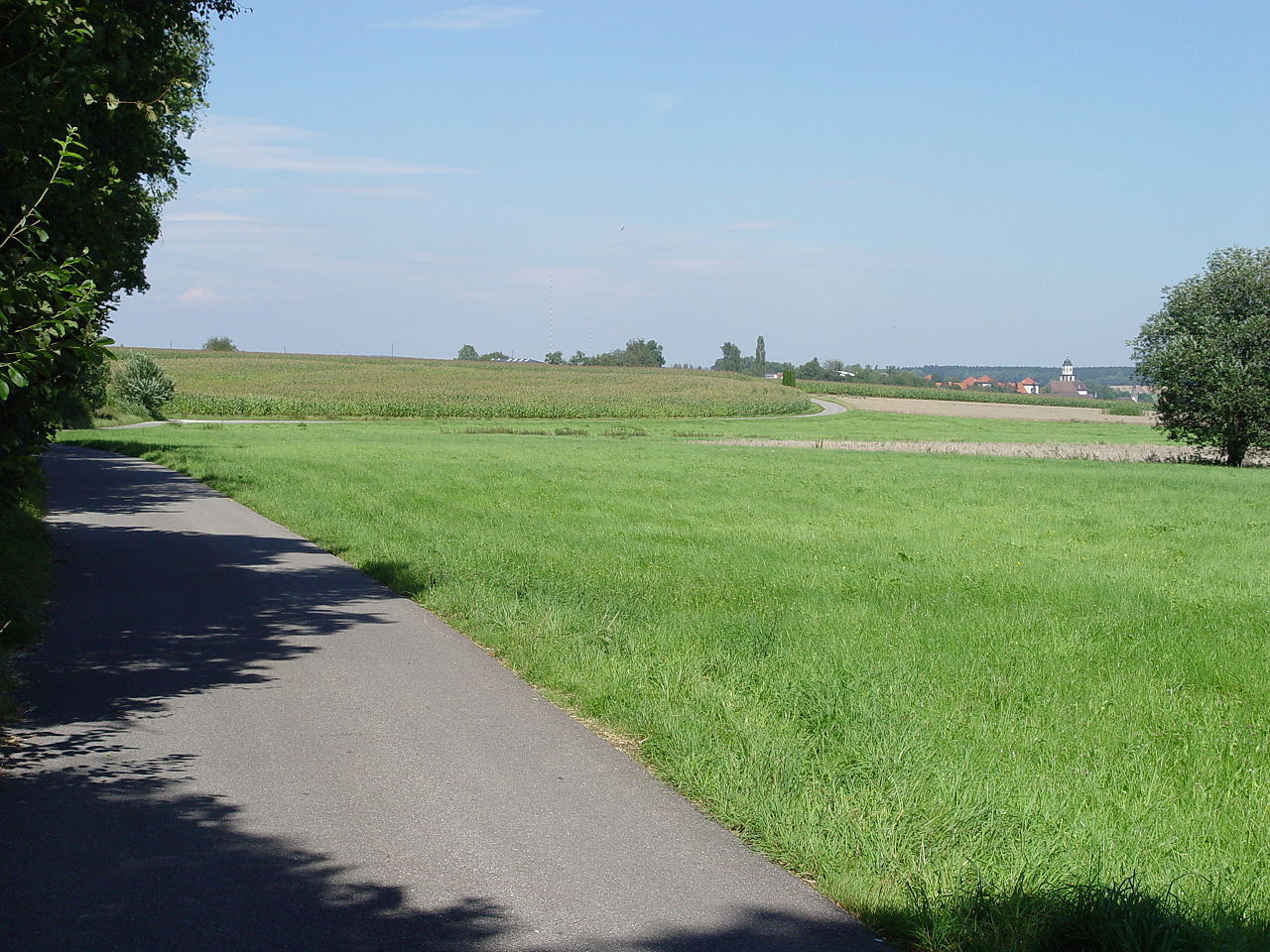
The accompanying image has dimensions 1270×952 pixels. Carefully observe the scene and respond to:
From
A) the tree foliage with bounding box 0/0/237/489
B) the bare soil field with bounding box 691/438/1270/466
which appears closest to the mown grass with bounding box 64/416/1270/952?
the tree foliage with bounding box 0/0/237/489

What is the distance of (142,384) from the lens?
7031 centimetres

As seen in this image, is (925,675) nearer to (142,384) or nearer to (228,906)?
(228,906)

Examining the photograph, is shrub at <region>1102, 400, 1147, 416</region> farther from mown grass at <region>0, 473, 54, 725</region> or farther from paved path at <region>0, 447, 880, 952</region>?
paved path at <region>0, 447, 880, 952</region>

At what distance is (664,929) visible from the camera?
13.6 ft

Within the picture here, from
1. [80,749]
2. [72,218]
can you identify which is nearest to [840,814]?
[80,749]

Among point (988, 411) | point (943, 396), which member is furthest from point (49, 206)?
point (943, 396)

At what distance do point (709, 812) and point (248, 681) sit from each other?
4107 mm

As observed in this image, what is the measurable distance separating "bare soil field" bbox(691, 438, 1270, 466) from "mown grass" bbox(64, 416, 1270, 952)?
26988 millimetres

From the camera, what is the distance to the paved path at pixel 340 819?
4180 millimetres

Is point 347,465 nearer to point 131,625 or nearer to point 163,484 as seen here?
point 163,484

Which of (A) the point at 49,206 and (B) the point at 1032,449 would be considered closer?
(A) the point at 49,206

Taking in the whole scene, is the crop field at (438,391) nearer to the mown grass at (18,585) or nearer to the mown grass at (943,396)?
the mown grass at (943,396)

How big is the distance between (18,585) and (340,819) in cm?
643

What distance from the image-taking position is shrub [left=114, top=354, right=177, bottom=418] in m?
68.9
